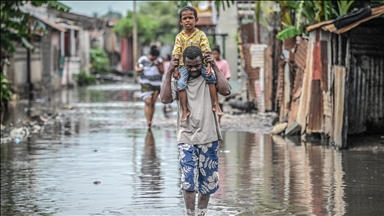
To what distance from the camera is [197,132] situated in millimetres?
7352

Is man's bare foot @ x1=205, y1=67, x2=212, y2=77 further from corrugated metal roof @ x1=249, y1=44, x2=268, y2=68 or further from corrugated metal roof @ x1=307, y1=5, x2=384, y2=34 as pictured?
corrugated metal roof @ x1=249, y1=44, x2=268, y2=68

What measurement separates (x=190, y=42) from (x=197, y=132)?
0.82 m

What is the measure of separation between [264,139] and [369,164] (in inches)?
161

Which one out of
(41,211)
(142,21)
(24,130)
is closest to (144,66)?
(24,130)

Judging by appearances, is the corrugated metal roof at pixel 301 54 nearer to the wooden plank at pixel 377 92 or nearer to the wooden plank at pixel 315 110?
the wooden plank at pixel 315 110

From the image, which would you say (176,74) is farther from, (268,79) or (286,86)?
(268,79)

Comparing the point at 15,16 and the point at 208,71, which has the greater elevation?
the point at 15,16

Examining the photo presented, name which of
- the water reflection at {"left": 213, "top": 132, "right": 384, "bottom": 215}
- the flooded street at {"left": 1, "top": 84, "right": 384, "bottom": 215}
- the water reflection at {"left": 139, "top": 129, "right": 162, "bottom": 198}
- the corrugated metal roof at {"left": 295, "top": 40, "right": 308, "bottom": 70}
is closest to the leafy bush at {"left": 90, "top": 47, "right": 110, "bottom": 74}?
the flooded street at {"left": 1, "top": 84, "right": 384, "bottom": 215}

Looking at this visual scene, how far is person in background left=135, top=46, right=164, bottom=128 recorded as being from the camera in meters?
17.4

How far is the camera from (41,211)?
8539 millimetres

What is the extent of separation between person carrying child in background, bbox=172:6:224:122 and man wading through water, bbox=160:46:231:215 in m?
0.04

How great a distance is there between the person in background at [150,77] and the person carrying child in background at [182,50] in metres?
9.87

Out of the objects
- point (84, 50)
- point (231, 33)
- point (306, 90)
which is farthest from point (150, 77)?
point (84, 50)

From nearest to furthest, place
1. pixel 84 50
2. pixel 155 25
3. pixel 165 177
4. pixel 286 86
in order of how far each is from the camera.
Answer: pixel 165 177
pixel 286 86
pixel 84 50
pixel 155 25
